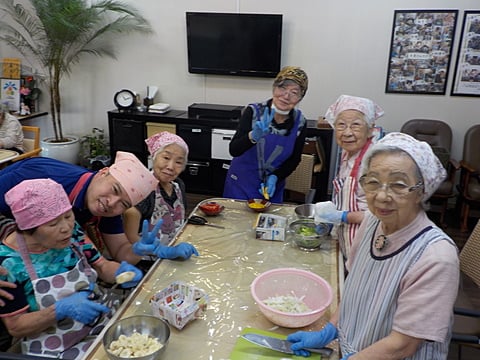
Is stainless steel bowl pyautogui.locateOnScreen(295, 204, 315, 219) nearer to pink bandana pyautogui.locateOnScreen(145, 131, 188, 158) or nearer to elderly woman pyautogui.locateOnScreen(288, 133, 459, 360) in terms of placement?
pink bandana pyautogui.locateOnScreen(145, 131, 188, 158)

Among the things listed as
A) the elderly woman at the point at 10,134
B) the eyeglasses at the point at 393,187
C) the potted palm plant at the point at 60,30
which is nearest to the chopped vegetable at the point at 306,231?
the eyeglasses at the point at 393,187

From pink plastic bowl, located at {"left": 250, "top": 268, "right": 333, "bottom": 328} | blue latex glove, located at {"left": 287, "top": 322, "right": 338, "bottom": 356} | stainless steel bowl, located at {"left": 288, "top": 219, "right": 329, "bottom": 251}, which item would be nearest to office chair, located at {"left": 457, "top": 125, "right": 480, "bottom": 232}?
stainless steel bowl, located at {"left": 288, "top": 219, "right": 329, "bottom": 251}

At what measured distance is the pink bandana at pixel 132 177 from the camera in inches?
61.7

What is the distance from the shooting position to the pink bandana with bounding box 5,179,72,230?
131 cm

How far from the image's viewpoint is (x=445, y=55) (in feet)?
13.5

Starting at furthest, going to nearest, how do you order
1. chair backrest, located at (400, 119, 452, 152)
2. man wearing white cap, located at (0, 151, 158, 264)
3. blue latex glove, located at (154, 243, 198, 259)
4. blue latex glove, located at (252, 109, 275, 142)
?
chair backrest, located at (400, 119, 452, 152), blue latex glove, located at (252, 109, 275, 142), blue latex glove, located at (154, 243, 198, 259), man wearing white cap, located at (0, 151, 158, 264)

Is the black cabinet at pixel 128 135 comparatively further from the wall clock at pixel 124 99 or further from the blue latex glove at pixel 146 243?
the blue latex glove at pixel 146 243

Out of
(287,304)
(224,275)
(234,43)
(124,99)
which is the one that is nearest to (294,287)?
(287,304)

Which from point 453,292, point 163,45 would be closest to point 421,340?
point 453,292

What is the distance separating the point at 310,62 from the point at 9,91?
3.49m

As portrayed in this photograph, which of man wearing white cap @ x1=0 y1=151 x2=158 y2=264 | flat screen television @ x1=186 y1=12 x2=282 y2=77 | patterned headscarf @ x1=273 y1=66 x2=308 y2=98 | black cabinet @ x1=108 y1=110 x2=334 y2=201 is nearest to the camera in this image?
Answer: man wearing white cap @ x1=0 y1=151 x2=158 y2=264

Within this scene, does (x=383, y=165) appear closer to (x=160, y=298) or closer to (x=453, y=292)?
(x=453, y=292)

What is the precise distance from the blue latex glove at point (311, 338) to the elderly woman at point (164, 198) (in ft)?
2.94

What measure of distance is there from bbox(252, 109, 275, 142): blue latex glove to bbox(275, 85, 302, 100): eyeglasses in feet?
0.45
